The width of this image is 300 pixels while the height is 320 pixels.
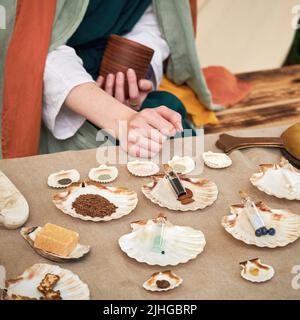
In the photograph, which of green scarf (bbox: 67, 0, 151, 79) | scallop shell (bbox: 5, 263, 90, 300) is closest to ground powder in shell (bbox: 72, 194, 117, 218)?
scallop shell (bbox: 5, 263, 90, 300)

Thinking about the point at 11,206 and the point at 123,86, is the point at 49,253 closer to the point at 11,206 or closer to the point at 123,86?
the point at 11,206

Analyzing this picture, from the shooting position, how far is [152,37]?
1502mm

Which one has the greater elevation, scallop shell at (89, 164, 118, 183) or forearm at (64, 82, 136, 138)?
forearm at (64, 82, 136, 138)

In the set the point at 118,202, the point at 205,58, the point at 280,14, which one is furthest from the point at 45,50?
the point at 280,14

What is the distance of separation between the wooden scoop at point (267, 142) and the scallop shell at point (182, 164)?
8 centimetres

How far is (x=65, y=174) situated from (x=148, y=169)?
13 cm

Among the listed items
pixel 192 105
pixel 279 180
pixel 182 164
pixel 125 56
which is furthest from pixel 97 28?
pixel 279 180

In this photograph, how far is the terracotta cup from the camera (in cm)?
127

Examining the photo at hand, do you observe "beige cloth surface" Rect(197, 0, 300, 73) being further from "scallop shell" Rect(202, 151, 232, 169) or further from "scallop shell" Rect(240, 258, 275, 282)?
"scallop shell" Rect(240, 258, 275, 282)

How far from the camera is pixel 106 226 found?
79 centimetres

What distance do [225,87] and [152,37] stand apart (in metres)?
0.46

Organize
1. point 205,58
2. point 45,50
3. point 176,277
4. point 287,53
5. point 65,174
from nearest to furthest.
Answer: point 176,277
point 65,174
point 45,50
point 205,58
point 287,53

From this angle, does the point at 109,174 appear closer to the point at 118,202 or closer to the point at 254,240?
the point at 118,202

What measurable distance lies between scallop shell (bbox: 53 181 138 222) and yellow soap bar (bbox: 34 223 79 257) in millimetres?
66
